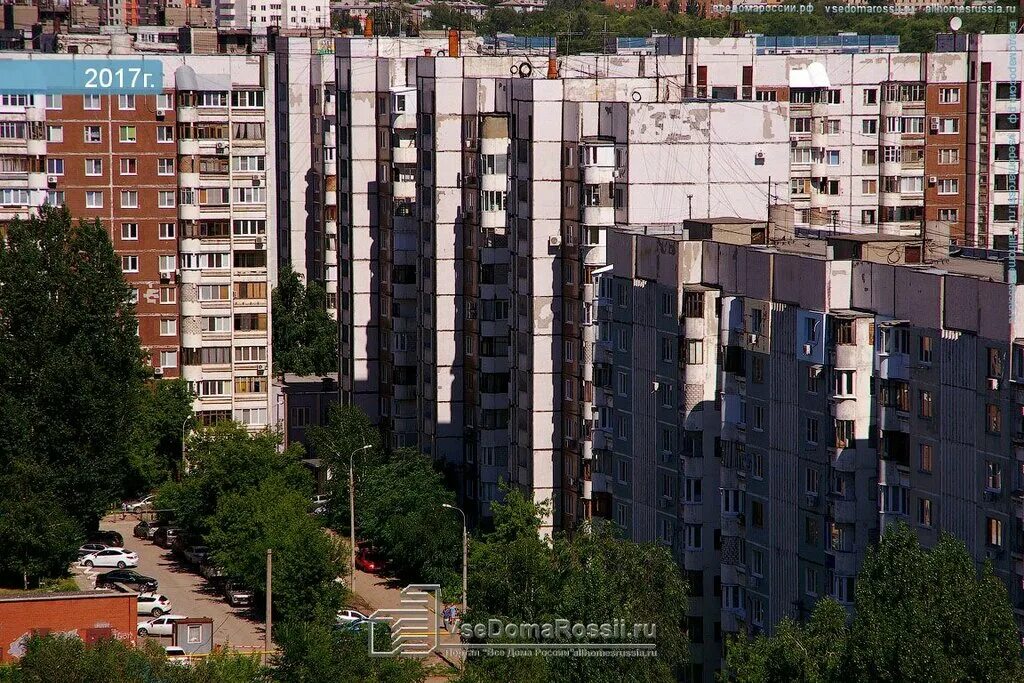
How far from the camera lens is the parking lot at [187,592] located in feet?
259

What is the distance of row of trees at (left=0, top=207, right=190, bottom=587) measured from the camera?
83.1 meters

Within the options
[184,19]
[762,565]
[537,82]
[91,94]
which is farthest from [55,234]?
[184,19]

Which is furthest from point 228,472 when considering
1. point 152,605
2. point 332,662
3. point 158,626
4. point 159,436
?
point 332,662

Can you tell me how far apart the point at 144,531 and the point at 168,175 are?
1594cm

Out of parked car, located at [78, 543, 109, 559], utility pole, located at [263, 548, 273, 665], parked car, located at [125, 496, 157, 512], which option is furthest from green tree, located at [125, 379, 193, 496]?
utility pole, located at [263, 548, 273, 665]

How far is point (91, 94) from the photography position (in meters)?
99.1

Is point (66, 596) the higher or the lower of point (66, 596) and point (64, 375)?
the lower

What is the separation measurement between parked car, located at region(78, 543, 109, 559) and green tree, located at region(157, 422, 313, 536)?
3.24 meters

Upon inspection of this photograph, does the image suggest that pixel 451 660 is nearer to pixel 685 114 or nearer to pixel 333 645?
pixel 333 645

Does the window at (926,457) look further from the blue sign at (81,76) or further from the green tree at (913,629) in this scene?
the blue sign at (81,76)

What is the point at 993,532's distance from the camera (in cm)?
5184

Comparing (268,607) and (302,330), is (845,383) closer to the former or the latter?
(268,607)

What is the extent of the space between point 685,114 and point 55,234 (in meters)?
26.0

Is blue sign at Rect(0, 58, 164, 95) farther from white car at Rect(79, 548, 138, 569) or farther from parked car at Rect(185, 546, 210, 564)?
white car at Rect(79, 548, 138, 569)
